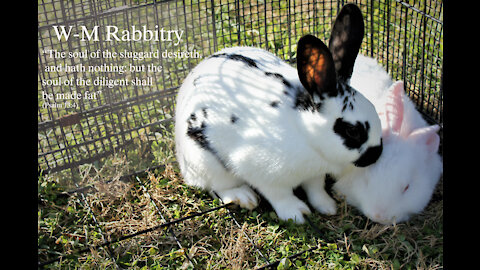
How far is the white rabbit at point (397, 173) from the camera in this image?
2316mm

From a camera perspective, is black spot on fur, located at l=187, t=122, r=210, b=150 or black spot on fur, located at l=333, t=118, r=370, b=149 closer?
black spot on fur, located at l=333, t=118, r=370, b=149

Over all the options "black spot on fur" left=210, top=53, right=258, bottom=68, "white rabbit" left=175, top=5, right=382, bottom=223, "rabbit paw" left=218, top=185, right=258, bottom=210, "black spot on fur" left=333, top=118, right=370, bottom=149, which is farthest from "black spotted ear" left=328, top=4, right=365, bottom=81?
"rabbit paw" left=218, top=185, right=258, bottom=210

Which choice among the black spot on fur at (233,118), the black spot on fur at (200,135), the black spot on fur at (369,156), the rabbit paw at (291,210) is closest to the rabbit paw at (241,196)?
the rabbit paw at (291,210)

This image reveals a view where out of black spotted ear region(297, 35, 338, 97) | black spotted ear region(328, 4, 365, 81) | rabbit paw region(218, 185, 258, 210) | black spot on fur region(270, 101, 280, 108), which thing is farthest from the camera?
rabbit paw region(218, 185, 258, 210)

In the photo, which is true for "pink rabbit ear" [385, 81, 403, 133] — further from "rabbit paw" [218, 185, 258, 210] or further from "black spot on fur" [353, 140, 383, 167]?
"rabbit paw" [218, 185, 258, 210]

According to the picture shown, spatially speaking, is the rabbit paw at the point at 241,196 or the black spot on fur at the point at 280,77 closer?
the black spot on fur at the point at 280,77

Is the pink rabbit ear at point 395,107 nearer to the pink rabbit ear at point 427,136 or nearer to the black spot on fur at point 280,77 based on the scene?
the pink rabbit ear at point 427,136

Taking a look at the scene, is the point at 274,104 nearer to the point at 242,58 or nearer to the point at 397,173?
the point at 242,58

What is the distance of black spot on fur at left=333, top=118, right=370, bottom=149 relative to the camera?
2066 mm

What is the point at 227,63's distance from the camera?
2.44 m

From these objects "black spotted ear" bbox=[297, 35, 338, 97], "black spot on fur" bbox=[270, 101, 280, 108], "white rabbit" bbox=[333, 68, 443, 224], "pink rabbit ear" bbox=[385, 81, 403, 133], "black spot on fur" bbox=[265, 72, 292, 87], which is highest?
"black spotted ear" bbox=[297, 35, 338, 97]

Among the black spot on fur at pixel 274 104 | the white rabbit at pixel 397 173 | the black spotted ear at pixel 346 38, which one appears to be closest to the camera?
the black spotted ear at pixel 346 38
